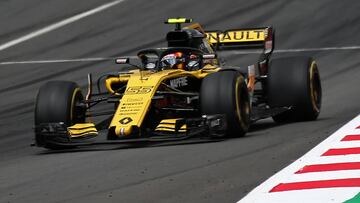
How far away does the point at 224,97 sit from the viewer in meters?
12.2

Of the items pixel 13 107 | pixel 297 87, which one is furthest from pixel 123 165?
pixel 13 107

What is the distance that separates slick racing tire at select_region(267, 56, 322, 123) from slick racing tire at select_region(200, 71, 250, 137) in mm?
1473

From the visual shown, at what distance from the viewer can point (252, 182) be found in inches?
352

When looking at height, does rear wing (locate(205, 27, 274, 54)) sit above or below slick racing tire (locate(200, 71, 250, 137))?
above

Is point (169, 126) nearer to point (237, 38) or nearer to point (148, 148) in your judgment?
point (148, 148)

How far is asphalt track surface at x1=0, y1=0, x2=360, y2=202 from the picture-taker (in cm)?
924

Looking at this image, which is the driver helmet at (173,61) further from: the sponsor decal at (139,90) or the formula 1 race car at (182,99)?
the sponsor decal at (139,90)

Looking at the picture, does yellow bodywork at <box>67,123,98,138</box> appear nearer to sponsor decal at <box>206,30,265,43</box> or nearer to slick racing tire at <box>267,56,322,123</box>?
slick racing tire at <box>267,56,322,123</box>

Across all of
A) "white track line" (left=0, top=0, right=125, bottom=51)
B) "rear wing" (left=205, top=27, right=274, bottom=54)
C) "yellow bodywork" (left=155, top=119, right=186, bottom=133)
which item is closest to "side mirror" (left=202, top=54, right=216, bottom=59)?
"yellow bodywork" (left=155, top=119, right=186, bottom=133)

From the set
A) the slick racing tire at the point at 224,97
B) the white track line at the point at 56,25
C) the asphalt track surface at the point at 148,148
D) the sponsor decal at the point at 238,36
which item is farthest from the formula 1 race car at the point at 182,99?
the white track line at the point at 56,25

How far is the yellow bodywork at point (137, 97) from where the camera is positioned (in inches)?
475

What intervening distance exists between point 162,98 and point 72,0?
1789 cm

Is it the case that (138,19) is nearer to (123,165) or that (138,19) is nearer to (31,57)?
(31,57)

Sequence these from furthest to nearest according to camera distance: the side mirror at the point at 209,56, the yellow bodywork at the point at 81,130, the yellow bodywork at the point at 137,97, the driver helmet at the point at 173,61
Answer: the driver helmet at the point at 173,61
the side mirror at the point at 209,56
the yellow bodywork at the point at 81,130
the yellow bodywork at the point at 137,97
